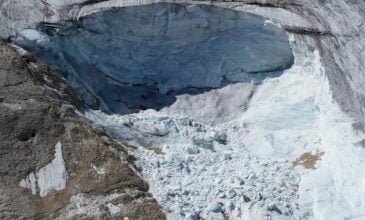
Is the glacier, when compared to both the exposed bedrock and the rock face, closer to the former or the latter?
the exposed bedrock

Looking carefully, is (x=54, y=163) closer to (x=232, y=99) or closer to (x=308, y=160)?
(x=232, y=99)

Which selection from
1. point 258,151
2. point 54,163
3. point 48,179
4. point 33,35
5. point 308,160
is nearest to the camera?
point 48,179

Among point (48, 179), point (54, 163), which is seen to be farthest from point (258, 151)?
point (48, 179)

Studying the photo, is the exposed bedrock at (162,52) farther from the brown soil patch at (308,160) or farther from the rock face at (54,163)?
the brown soil patch at (308,160)

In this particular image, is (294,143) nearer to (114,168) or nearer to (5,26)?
(114,168)

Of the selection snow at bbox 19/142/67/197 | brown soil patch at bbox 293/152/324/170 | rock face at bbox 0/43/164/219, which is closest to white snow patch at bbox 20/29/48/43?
rock face at bbox 0/43/164/219

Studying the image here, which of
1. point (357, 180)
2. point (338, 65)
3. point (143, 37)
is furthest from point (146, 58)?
point (357, 180)
